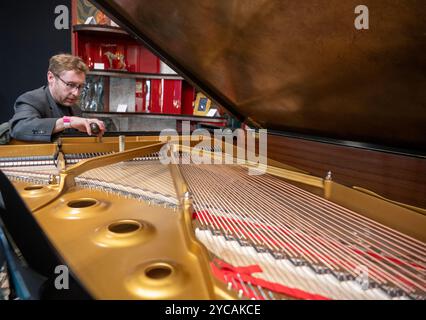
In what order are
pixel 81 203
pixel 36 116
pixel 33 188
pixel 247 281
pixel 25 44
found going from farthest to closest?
pixel 25 44 → pixel 36 116 → pixel 33 188 → pixel 81 203 → pixel 247 281

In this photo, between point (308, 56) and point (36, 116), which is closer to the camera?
point (308, 56)

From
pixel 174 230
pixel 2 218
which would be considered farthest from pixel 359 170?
pixel 2 218

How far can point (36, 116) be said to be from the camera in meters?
2.43

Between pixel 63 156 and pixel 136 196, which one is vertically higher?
pixel 63 156

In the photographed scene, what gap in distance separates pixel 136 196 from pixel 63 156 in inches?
32.8

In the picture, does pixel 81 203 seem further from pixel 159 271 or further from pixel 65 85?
pixel 65 85

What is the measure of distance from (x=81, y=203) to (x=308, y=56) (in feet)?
3.62

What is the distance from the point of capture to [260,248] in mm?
954

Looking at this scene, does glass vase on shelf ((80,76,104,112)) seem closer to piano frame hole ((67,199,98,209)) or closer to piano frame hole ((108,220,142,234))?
piano frame hole ((67,199,98,209))

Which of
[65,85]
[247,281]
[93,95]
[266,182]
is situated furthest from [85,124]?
[93,95]

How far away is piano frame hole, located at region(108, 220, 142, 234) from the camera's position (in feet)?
3.41

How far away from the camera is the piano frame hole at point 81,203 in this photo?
48.6 inches

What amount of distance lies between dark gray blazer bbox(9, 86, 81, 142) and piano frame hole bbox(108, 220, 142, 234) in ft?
4.47

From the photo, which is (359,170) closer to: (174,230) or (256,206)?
(256,206)
